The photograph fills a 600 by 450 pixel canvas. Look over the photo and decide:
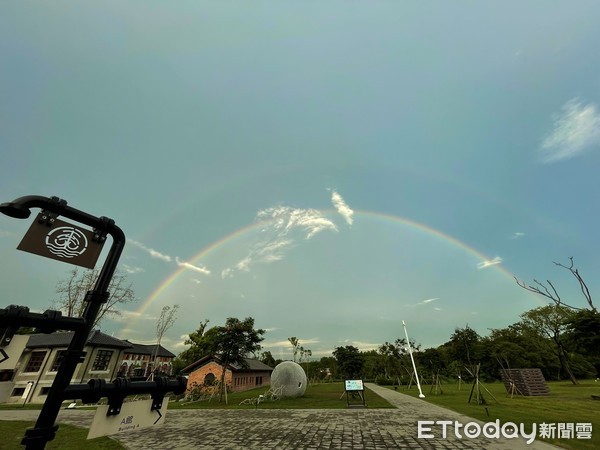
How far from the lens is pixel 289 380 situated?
2878cm

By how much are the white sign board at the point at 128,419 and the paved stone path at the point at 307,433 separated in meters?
9.65

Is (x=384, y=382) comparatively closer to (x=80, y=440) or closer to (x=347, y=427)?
(x=347, y=427)

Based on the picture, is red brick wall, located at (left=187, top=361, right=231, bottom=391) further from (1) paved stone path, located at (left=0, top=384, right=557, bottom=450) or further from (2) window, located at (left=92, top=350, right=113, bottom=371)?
(1) paved stone path, located at (left=0, top=384, right=557, bottom=450)

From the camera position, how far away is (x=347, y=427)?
13.7 meters

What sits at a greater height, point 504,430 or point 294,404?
point 294,404

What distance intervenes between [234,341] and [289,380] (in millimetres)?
7026

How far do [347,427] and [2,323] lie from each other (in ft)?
49.4

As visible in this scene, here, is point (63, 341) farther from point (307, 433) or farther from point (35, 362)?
point (307, 433)

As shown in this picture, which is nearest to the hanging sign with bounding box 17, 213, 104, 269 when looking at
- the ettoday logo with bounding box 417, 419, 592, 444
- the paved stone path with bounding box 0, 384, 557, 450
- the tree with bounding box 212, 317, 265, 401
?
the paved stone path with bounding box 0, 384, 557, 450

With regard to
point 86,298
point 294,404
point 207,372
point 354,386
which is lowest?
point 294,404

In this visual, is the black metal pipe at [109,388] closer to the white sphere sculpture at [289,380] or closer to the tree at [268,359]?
the white sphere sculpture at [289,380]

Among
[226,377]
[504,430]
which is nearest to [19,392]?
[226,377]

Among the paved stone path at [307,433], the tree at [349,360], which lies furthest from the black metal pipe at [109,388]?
the tree at [349,360]

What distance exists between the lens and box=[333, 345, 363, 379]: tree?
171 feet
